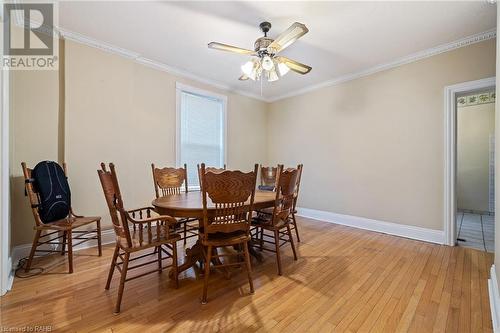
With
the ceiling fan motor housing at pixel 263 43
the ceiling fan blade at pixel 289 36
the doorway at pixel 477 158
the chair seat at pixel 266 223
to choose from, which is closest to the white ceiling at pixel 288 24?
the ceiling fan motor housing at pixel 263 43

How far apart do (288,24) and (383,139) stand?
2.26 m

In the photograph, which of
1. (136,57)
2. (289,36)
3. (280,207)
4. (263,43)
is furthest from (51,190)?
(289,36)

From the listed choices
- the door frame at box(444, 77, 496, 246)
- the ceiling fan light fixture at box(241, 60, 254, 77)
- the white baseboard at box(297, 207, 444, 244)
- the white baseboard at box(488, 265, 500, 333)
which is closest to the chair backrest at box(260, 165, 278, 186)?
the white baseboard at box(297, 207, 444, 244)

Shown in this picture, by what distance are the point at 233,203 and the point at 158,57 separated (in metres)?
2.71

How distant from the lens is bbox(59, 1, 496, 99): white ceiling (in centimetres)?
217

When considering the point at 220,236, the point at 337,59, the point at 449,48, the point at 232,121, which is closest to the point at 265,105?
the point at 232,121

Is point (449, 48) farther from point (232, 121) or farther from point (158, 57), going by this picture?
point (158, 57)

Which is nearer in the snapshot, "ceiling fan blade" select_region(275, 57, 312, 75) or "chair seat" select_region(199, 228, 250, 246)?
"chair seat" select_region(199, 228, 250, 246)

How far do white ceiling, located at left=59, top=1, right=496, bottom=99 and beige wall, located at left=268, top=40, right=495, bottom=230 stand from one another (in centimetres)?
37

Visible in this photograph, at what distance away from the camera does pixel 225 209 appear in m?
1.75

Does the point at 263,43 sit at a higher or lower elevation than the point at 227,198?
higher

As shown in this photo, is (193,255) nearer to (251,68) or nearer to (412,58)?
(251,68)

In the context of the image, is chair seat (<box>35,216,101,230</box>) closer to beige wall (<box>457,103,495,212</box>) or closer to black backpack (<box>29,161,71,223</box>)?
black backpack (<box>29,161,71,223</box>)

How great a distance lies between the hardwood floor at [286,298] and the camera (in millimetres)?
1468
